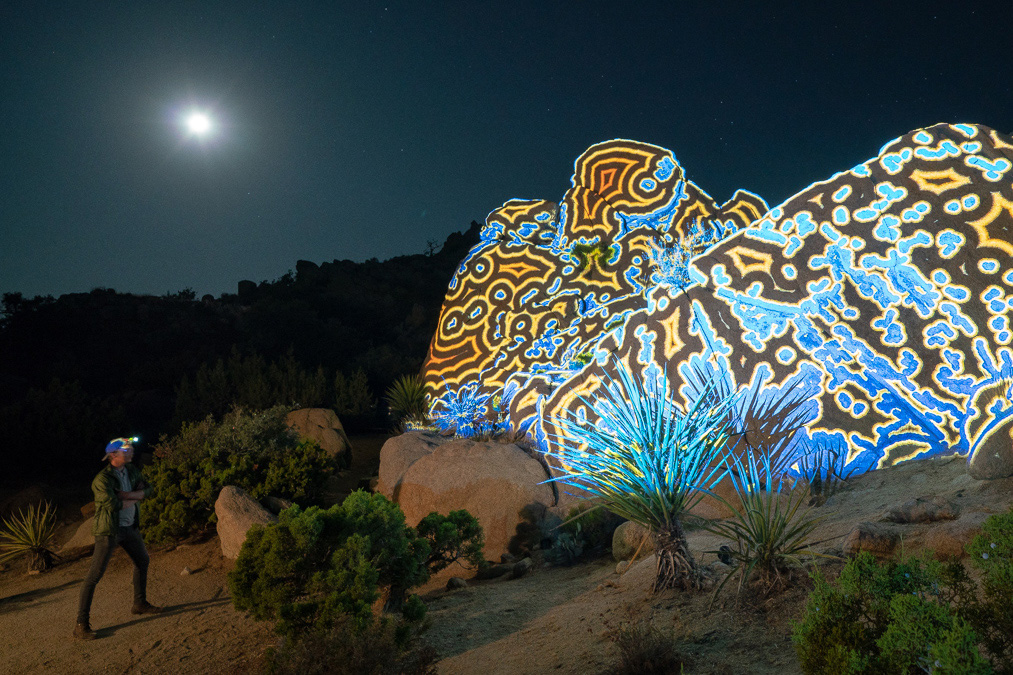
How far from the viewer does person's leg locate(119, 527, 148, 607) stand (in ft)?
15.5

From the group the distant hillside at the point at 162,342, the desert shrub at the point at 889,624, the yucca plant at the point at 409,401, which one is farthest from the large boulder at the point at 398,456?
the desert shrub at the point at 889,624

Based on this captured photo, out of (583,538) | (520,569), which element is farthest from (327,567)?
(583,538)

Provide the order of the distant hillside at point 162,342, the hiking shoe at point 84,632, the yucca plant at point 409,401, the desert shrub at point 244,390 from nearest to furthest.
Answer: the hiking shoe at point 84,632, the distant hillside at point 162,342, the yucca plant at point 409,401, the desert shrub at point 244,390

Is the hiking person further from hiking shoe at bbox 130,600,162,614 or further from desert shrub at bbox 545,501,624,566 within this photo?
desert shrub at bbox 545,501,624,566

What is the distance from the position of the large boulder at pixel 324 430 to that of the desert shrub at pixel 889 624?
7398mm

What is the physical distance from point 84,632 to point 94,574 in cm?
37

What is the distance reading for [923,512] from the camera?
10.8 ft

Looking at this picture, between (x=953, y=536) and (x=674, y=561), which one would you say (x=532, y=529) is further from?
(x=953, y=536)

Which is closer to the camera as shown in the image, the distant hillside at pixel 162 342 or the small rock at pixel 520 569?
the small rock at pixel 520 569

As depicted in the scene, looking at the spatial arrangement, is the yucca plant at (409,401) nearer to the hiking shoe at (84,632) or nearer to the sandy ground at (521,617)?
the sandy ground at (521,617)

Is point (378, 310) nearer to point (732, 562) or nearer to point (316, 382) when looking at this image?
point (316, 382)

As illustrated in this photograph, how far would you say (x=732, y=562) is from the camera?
140 inches

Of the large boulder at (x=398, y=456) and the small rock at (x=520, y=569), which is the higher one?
the large boulder at (x=398, y=456)

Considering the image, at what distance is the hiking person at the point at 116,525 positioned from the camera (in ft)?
14.5
